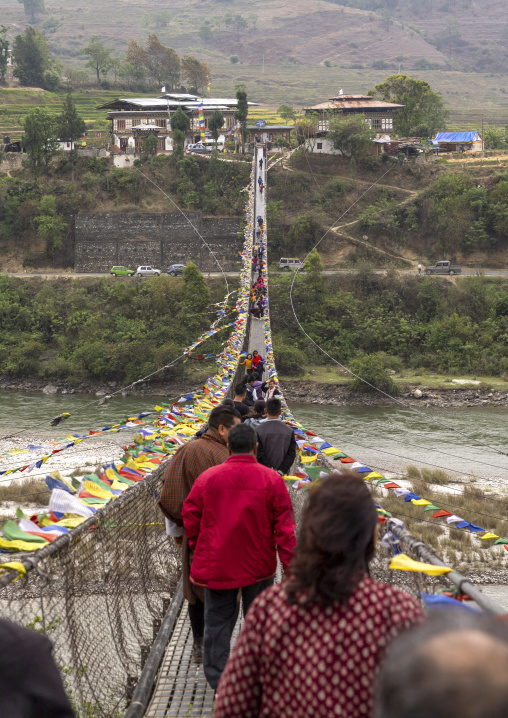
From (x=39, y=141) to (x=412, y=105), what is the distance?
66.8ft

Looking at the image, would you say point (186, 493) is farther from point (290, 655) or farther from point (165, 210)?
point (165, 210)

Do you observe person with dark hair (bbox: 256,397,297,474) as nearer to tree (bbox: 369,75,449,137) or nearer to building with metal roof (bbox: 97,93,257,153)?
building with metal roof (bbox: 97,93,257,153)

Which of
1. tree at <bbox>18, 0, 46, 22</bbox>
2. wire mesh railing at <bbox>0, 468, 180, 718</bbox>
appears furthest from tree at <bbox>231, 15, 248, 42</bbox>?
wire mesh railing at <bbox>0, 468, 180, 718</bbox>

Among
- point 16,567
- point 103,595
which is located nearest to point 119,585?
point 103,595

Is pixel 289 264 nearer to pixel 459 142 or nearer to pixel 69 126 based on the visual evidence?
pixel 69 126

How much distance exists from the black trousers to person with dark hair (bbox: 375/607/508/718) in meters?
1.85

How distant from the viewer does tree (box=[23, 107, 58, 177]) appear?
3728 cm

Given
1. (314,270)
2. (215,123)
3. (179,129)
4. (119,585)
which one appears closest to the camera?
(119,585)

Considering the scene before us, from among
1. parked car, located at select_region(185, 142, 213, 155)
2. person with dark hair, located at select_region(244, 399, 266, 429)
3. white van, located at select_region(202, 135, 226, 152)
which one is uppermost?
white van, located at select_region(202, 135, 226, 152)

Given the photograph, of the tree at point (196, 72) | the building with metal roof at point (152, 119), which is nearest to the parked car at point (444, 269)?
the building with metal roof at point (152, 119)

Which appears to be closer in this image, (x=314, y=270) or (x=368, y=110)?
(x=314, y=270)

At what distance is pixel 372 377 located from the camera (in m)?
25.4

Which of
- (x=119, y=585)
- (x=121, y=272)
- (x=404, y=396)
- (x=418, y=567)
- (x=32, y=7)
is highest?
(x=32, y=7)

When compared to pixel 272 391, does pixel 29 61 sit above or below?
above
